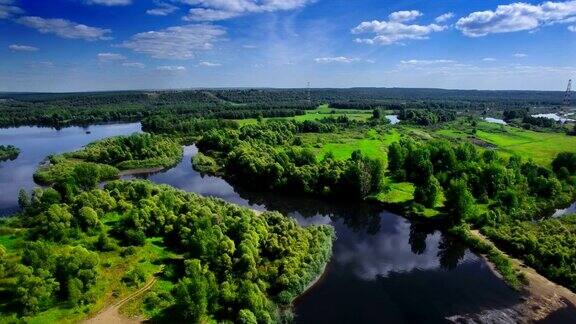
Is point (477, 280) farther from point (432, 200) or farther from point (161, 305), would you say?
point (161, 305)

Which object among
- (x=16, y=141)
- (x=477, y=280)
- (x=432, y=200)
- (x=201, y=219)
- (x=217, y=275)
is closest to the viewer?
(x=217, y=275)

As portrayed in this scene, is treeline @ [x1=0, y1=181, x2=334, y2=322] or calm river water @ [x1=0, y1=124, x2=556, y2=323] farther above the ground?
treeline @ [x1=0, y1=181, x2=334, y2=322]

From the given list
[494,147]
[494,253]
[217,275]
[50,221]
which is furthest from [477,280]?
[494,147]

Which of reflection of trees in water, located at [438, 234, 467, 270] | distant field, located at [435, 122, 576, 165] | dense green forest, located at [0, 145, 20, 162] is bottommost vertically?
reflection of trees in water, located at [438, 234, 467, 270]

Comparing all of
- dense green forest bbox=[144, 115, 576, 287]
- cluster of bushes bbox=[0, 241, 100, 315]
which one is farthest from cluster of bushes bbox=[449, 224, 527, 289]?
cluster of bushes bbox=[0, 241, 100, 315]

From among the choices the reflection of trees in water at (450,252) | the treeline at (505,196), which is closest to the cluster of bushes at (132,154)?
the treeline at (505,196)

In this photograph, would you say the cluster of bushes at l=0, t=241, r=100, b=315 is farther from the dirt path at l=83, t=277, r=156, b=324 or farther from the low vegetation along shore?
the low vegetation along shore
